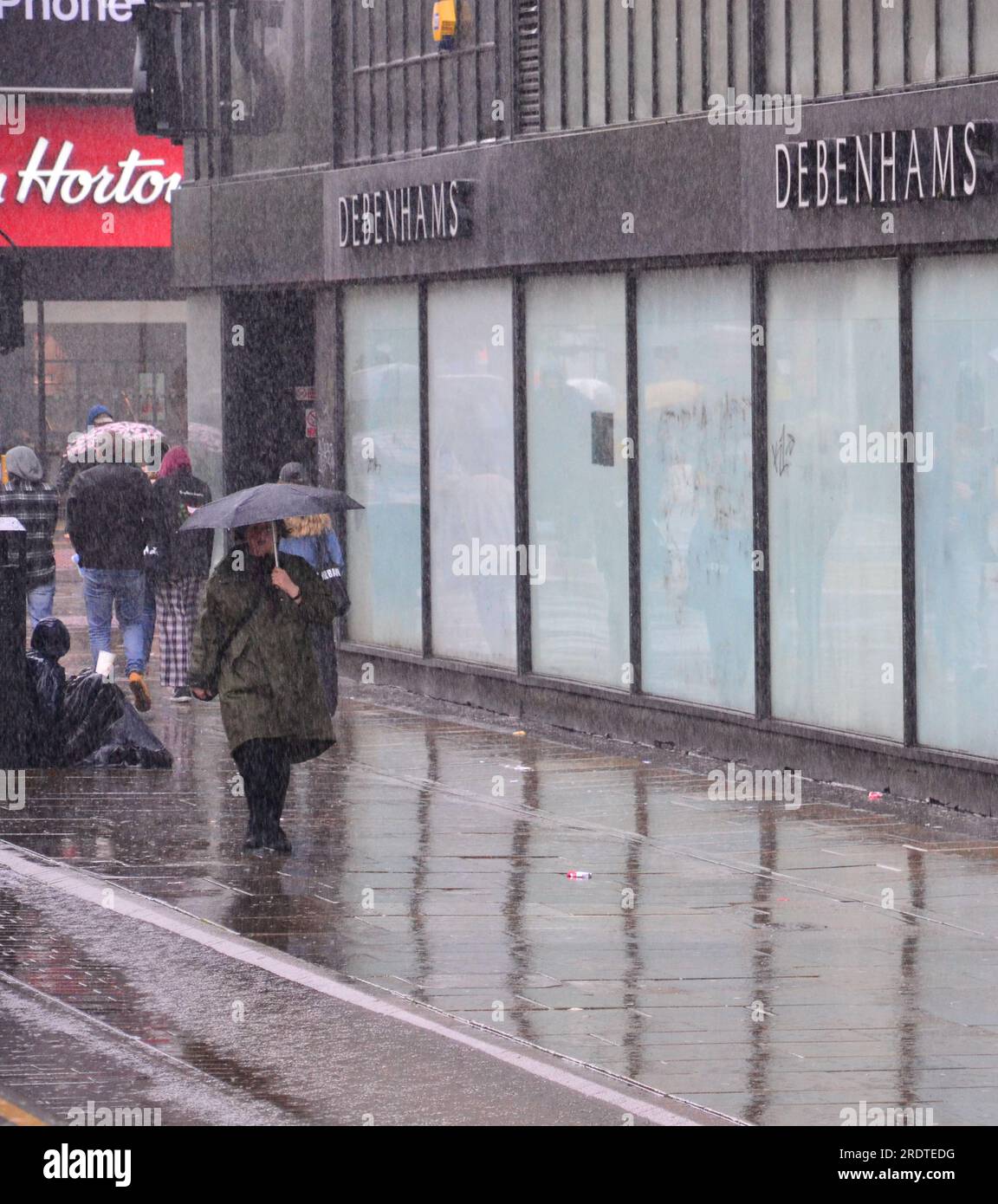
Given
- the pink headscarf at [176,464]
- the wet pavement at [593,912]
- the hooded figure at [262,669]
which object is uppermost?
the pink headscarf at [176,464]

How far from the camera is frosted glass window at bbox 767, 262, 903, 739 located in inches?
516

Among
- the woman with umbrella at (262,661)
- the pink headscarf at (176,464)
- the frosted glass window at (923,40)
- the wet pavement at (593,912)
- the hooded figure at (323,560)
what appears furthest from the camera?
the pink headscarf at (176,464)

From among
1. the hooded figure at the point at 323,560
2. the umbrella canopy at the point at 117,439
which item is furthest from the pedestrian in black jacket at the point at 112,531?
the hooded figure at the point at 323,560

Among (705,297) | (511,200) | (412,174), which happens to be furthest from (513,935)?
(412,174)

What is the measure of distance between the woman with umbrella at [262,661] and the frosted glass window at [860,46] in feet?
12.5

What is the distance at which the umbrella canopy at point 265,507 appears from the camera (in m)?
11.3

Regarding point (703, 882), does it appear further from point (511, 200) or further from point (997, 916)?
point (511, 200)

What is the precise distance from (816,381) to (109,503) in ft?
17.8

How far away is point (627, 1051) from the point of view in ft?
26.2

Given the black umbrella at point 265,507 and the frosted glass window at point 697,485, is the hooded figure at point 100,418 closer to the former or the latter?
the frosted glass window at point 697,485

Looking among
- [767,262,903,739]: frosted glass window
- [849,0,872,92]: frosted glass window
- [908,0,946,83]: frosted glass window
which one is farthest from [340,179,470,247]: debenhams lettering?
[908,0,946,83]: frosted glass window

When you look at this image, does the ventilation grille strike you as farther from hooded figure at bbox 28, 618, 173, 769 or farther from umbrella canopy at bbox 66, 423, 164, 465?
hooded figure at bbox 28, 618, 173, 769

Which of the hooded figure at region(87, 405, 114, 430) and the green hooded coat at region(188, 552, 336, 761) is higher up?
the hooded figure at region(87, 405, 114, 430)

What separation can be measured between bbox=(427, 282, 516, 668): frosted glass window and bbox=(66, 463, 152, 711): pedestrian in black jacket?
6.82ft
